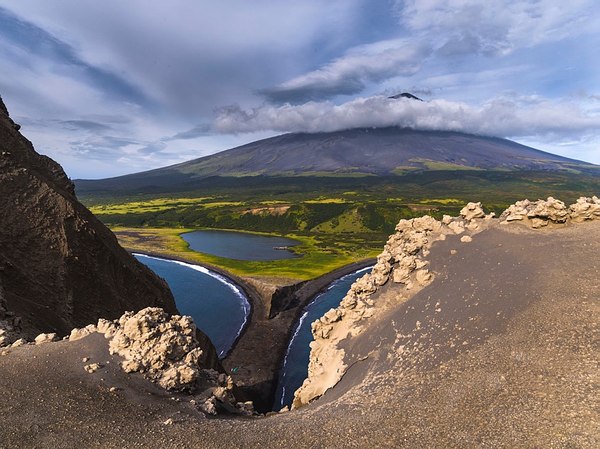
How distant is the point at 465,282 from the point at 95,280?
4112 cm

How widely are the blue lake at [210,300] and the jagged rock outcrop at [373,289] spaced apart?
4055 centimetres

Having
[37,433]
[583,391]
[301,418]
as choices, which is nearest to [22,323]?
[37,433]

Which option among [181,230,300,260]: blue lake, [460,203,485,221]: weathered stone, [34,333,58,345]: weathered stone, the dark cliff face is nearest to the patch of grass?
[181,230,300,260]: blue lake

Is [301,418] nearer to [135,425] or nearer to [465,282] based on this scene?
[135,425]

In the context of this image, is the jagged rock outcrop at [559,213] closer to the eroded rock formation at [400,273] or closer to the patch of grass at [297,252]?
the eroded rock formation at [400,273]

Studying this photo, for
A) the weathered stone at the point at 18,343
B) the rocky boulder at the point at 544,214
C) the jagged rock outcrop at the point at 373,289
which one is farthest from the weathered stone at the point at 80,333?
the rocky boulder at the point at 544,214

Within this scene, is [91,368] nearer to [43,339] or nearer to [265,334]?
[43,339]

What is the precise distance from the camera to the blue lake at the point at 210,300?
83500mm

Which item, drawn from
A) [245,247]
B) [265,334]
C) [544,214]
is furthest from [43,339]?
[245,247]

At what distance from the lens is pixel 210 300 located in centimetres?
10250

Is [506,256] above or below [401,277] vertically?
above

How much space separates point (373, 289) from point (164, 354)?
20.5 metres

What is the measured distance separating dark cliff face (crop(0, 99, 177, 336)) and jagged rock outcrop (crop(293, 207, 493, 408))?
24417 mm

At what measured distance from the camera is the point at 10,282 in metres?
37.8
